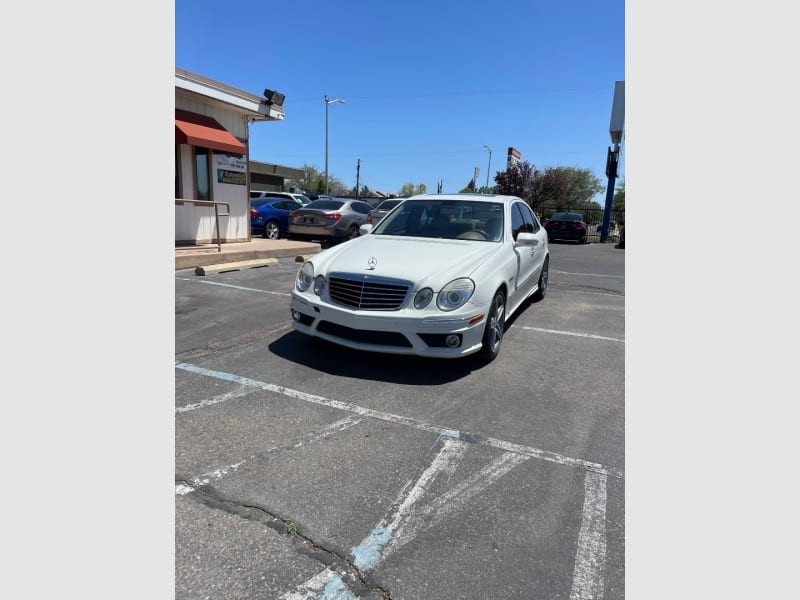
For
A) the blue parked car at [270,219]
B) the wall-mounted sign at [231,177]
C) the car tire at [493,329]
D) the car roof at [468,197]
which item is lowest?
the car tire at [493,329]

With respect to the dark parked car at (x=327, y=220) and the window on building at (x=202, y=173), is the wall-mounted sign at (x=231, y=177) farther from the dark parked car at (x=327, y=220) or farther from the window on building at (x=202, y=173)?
the dark parked car at (x=327, y=220)

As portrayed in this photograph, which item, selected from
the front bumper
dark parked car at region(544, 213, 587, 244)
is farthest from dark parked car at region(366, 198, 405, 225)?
the front bumper

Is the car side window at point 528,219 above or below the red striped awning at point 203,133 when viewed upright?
below

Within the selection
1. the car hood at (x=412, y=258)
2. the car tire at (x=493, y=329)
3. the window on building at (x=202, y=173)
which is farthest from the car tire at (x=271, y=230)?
the car tire at (x=493, y=329)

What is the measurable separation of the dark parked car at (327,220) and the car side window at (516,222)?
28.3 ft

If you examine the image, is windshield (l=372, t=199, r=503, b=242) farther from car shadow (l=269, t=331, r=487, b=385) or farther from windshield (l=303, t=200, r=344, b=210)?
windshield (l=303, t=200, r=344, b=210)

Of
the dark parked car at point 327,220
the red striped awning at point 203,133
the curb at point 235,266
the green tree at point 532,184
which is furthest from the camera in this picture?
the green tree at point 532,184

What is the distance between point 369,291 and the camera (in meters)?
4.34

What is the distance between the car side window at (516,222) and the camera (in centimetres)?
592

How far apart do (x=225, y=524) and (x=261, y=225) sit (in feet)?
47.4

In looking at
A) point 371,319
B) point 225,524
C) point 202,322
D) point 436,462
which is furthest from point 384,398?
point 202,322

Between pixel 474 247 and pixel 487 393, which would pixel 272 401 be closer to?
pixel 487 393

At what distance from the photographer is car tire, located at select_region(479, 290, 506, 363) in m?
4.59

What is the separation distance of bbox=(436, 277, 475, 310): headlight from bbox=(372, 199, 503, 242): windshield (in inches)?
50.9
